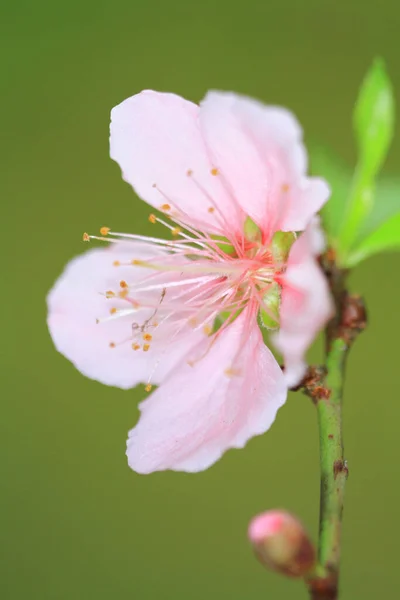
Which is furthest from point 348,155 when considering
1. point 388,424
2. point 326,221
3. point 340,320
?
point 340,320

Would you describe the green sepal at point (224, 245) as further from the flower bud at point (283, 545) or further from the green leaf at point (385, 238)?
the flower bud at point (283, 545)

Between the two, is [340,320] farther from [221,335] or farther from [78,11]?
[78,11]

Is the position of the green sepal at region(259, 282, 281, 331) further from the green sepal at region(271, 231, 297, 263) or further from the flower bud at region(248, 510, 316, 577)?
the flower bud at region(248, 510, 316, 577)

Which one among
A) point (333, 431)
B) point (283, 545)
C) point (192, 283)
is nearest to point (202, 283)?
point (192, 283)

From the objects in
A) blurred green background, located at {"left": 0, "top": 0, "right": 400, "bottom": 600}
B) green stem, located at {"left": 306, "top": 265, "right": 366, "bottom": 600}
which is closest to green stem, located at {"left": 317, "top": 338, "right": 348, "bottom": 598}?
green stem, located at {"left": 306, "top": 265, "right": 366, "bottom": 600}

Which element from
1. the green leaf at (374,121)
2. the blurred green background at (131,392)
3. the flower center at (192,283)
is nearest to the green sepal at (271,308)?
the flower center at (192,283)

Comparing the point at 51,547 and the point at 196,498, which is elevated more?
the point at 196,498
